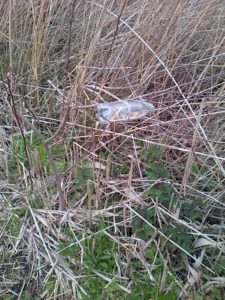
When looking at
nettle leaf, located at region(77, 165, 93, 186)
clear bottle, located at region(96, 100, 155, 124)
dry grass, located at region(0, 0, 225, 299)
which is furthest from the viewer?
clear bottle, located at region(96, 100, 155, 124)

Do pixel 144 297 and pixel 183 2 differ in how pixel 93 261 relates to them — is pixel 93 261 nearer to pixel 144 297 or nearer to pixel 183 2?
pixel 144 297

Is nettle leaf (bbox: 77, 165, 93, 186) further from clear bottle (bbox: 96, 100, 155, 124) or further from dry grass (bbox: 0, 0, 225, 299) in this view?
clear bottle (bbox: 96, 100, 155, 124)

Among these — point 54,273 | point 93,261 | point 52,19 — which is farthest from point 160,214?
point 52,19

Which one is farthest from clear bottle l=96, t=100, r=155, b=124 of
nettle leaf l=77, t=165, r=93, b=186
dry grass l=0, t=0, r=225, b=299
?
nettle leaf l=77, t=165, r=93, b=186

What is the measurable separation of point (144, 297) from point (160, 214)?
255 millimetres

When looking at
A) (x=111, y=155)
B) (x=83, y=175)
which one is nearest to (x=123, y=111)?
(x=111, y=155)

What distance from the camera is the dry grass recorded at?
165 centimetres

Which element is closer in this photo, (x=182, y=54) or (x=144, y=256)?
(x=144, y=256)

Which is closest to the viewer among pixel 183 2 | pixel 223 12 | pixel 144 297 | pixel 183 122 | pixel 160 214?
pixel 144 297

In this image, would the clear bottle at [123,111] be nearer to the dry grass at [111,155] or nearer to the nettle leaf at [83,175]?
the dry grass at [111,155]

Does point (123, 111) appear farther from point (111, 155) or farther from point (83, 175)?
point (83, 175)

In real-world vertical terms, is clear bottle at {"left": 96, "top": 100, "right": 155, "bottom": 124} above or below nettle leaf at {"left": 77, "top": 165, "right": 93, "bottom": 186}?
above

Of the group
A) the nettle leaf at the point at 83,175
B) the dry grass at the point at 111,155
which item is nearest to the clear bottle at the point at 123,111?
the dry grass at the point at 111,155

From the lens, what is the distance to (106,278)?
164cm
